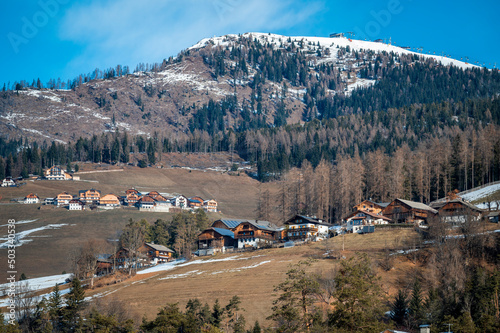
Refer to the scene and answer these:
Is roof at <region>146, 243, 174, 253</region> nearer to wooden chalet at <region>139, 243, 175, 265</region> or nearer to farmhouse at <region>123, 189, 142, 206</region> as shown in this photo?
wooden chalet at <region>139, 243, 175, 265</region>

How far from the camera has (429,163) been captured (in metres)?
105

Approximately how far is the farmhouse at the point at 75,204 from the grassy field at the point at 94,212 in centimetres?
326

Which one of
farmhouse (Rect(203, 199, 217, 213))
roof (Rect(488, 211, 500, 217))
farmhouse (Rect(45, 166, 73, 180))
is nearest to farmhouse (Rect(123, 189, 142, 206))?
farmhouse (Rect(203, 199, 217, 213))

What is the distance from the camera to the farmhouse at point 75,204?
125156 mm

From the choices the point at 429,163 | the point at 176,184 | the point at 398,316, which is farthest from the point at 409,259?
the point at 176,184

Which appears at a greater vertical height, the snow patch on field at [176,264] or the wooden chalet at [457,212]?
the wooden chalet at [457,212]

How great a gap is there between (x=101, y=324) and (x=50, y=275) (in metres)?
41.6

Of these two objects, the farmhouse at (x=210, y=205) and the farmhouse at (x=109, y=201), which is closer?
the farmhouse at (x=109, y=201)

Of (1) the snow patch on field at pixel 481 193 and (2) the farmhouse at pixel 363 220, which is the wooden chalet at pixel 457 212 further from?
(1) the snow patch on field at pixel 481 193

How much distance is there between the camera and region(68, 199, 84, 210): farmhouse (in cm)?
12516

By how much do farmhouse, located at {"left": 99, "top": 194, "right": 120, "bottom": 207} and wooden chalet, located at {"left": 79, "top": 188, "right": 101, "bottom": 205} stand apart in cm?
153

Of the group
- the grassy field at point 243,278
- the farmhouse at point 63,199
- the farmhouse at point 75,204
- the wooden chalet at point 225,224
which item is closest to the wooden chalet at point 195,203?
the farmhouse at point 75,204

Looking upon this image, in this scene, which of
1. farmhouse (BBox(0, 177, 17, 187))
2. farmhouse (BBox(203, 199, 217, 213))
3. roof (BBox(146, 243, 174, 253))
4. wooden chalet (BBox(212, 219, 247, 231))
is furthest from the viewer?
farmhouse (BBox(0, 177, 17, 187))

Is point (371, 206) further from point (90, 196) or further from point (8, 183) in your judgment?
point (8, 183)
